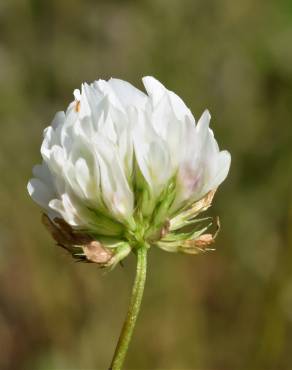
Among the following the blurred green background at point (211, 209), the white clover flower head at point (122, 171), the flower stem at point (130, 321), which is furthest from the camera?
the blurred green background at point (211, 209)

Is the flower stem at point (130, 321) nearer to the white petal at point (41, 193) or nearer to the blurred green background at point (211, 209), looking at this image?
the white petal at point (41, 193)

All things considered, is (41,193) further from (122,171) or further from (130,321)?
(130,321)

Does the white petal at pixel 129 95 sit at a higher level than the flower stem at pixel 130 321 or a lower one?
higher

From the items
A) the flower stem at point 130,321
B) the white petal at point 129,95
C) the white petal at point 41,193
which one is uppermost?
the white petal at point 129,95

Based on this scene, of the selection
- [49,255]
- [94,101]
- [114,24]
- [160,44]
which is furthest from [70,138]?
[114,24]

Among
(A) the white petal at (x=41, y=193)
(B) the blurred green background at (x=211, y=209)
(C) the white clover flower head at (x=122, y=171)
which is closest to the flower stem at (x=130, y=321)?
(C) the white clover flower head at (x=122, y=171)

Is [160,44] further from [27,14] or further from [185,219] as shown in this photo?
[185,219]

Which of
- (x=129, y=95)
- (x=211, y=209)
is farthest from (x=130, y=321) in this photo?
(x=211, y=209)
